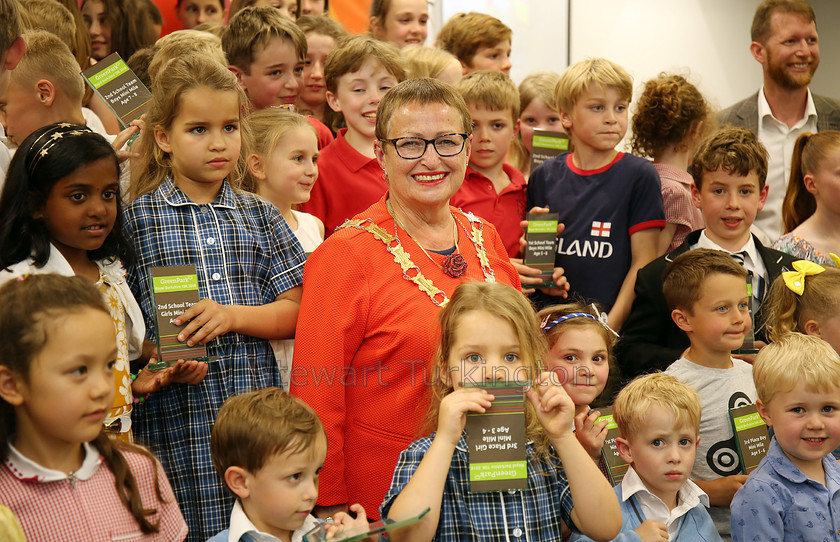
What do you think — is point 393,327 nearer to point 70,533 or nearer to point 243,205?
point 243,205

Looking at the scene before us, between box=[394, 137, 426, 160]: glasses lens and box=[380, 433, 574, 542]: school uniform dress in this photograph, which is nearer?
box=[380, 433, 574, 542]: school uniform dress

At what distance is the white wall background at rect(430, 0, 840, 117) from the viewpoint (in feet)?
26.1

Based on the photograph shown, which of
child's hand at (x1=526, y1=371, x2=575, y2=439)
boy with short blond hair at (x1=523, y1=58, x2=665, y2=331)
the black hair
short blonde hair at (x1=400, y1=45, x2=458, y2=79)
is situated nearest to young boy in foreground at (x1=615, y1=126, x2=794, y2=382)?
boy with short blond hair at (x1=523, y1=58, x2=665, y2=331)

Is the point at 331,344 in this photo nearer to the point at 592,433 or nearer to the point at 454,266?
the point at 454,266

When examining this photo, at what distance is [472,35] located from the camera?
521cm

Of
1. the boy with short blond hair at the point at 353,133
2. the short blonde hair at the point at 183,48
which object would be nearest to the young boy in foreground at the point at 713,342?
the boy with short blond hair at the point at 353,133

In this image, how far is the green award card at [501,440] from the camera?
225 cm

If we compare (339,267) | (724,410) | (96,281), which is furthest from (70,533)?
(724,410)

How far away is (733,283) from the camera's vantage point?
345 cm

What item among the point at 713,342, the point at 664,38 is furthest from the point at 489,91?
the point at 664,38

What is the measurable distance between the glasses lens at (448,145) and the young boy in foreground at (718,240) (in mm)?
1359

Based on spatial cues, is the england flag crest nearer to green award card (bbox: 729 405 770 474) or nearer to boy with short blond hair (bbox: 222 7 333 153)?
green award card (bbox: 729 405 770 474)

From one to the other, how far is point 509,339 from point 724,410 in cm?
130

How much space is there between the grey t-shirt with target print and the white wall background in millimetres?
4839
